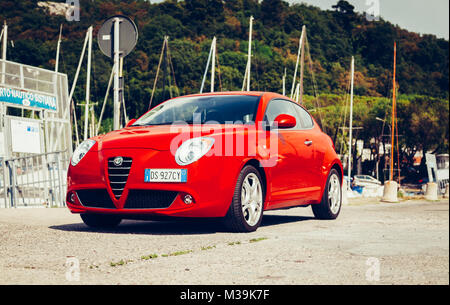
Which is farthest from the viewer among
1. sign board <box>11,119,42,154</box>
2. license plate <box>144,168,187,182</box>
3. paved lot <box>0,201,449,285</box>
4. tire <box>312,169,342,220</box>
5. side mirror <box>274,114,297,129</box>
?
sign board <box>11,119,42,154</box>

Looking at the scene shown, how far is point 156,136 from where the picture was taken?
718 cm

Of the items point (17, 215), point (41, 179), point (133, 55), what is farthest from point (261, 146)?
point (133, 55)

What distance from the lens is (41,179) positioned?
14.7 meters

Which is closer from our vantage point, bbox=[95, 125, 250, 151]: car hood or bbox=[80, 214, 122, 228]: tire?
bbox=[95, 125, 250, 151]: car hood

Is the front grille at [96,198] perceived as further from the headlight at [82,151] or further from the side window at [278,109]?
the side window at [278,109]

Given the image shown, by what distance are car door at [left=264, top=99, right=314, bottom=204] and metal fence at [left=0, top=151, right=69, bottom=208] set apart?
7104mm

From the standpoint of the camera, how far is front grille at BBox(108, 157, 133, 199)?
7.08m

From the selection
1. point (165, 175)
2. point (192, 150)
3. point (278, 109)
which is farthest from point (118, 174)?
point (278, 109)

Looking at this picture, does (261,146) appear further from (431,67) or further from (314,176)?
(431,67)

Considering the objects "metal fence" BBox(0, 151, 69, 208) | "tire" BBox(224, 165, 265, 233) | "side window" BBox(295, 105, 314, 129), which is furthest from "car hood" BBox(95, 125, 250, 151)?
"metal fence" BBox(0, 151, 69, 208)

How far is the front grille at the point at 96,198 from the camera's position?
725cm

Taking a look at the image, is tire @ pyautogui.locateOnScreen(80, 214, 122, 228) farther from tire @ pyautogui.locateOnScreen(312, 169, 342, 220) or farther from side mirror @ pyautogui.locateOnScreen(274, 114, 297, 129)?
tire @ pyautogui.locateOnScreen(312, 169, 342, 220)

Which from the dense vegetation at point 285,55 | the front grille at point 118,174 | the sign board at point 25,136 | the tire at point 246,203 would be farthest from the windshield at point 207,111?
the dense vegetation at point 285,55

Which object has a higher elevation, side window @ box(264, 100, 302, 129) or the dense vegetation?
the dense vegetation
